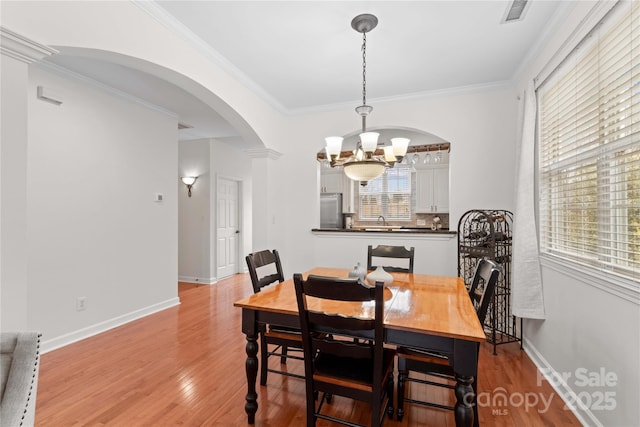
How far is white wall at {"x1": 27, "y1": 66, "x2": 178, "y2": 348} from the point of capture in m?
2.94

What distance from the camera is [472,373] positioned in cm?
142

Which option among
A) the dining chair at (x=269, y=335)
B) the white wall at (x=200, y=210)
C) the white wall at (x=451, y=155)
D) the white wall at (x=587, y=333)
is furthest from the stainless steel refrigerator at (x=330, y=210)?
the white wall at (x=587, y=333)

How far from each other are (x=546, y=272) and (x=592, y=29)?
1695 mm

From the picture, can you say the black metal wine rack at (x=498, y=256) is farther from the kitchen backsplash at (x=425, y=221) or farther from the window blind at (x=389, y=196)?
the window blind at (x=389, y=196)

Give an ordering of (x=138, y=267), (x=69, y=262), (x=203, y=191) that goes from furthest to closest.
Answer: (x=203, y=191) < (x=138, y=267) < (x=69, y=262)

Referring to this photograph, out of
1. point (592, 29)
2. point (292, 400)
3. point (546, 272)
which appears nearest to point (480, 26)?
point (592, 29)

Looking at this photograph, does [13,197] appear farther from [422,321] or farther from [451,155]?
[451,155]

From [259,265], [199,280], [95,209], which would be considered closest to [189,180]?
[199,280]

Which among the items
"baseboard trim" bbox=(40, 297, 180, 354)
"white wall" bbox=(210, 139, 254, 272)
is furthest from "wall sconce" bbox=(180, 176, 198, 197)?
"baseboard trim" bbox=(40, 297, 180, 354)

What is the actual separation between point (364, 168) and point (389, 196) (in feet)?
15.2

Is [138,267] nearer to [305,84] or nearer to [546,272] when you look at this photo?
[305,84]

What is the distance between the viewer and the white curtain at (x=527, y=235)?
261cm

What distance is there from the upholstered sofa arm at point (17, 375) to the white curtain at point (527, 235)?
10.1 feet

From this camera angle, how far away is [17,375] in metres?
1.04
